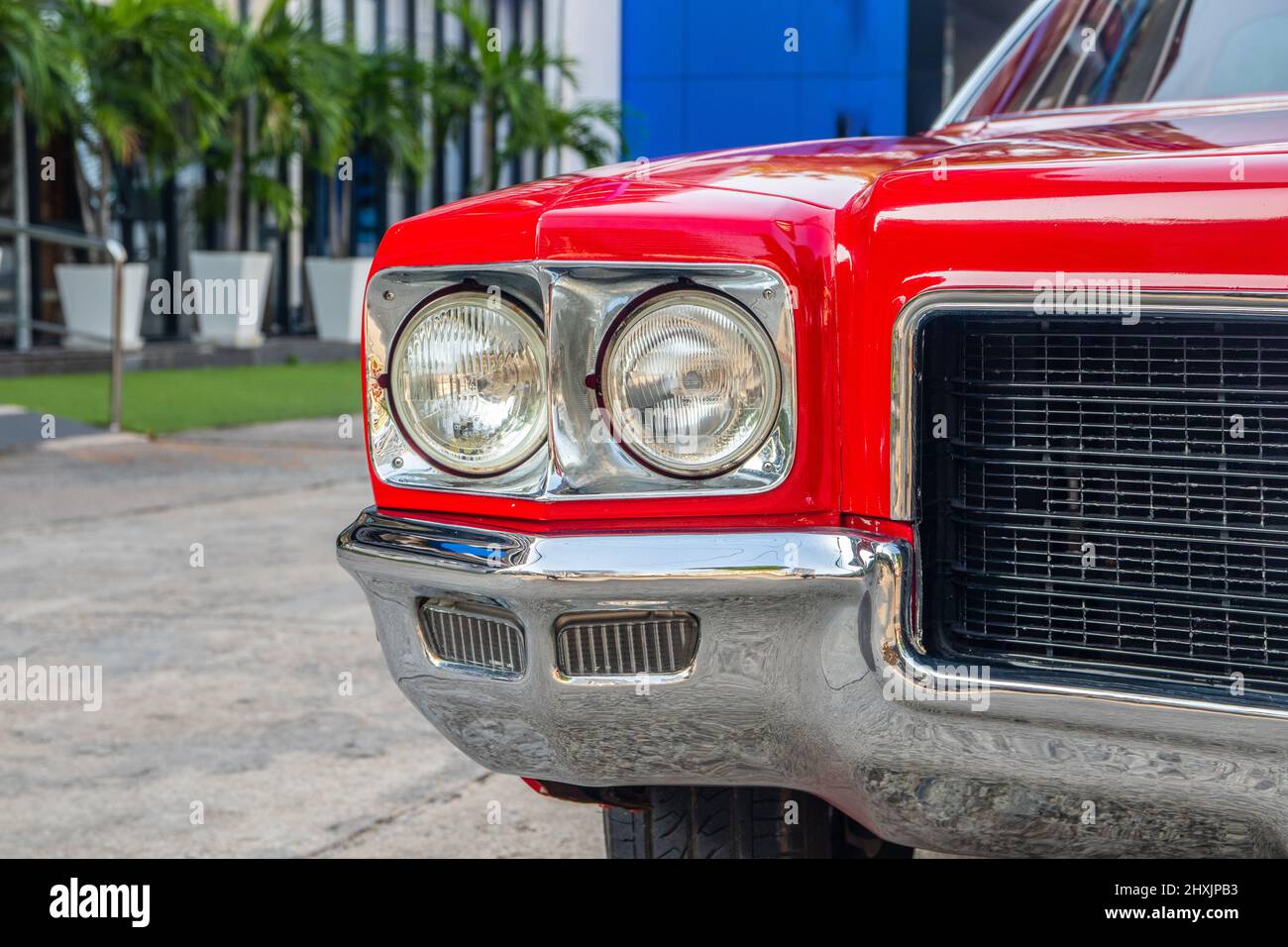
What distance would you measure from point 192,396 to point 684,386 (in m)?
10.9

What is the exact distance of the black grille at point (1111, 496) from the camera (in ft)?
5.32

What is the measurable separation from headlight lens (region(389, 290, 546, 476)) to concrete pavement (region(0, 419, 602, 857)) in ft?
3.15

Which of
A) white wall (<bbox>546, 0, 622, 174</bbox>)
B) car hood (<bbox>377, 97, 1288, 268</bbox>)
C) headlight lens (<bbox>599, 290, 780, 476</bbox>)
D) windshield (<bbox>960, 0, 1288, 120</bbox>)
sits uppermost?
white wall (<bbox>546, 0, 622, 174</bbox>)

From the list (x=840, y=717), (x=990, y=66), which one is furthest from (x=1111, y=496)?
(x=990, y=66)

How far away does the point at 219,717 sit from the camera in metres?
3.81

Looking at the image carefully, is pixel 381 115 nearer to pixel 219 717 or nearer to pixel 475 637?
pixel 219 717

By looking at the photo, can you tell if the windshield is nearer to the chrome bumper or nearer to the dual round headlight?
the dual round headlight

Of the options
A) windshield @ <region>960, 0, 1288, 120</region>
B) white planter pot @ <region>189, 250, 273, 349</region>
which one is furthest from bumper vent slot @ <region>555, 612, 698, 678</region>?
white planter pot @ <region>189, 250, 273, 349</region>

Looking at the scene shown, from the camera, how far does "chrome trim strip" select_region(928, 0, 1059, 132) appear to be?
9.91 ft

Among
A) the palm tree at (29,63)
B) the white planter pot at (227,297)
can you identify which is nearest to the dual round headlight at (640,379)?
the palm tree at (29,63)

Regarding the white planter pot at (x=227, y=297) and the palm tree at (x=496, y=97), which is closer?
the white planter pot at (x=227, y=297)

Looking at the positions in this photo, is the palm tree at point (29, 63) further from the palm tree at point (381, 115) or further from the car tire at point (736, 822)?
the car tire at point (736, 822)

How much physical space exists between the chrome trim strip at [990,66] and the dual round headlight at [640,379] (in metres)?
1.28
